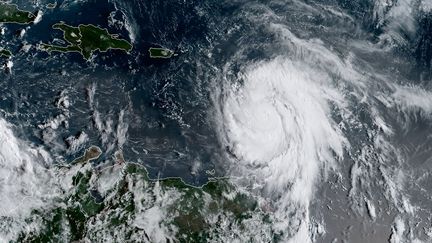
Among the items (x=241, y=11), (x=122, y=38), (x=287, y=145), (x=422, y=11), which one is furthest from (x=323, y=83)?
(x=122, y=38)

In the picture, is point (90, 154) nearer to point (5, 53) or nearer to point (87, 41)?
point (87, 41)

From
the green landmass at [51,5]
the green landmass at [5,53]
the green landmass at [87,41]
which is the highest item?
Answer: the green landmass at [51,5]

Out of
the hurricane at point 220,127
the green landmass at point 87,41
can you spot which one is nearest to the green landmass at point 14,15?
the hurricane at point 220,127

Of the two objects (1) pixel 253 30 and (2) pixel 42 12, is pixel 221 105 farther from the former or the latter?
(2) pixel 42 12

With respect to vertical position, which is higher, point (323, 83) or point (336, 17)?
point (336, 17)

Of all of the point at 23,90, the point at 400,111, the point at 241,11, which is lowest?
the point at 23,90

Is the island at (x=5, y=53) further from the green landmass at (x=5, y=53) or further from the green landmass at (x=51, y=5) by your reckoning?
the green landmass at (x=51, y=5)
